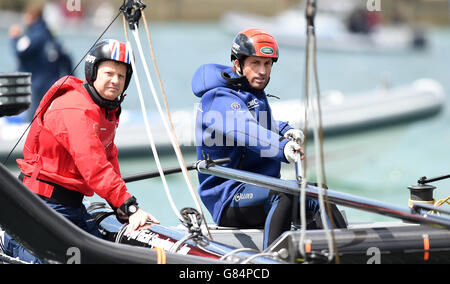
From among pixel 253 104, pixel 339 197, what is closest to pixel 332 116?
pixel 253 104

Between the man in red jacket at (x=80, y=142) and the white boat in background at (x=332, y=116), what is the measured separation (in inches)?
154

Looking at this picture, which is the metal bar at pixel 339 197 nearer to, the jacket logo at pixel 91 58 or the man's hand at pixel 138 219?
the man's hand at pixel 138 219

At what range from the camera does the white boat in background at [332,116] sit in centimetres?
746

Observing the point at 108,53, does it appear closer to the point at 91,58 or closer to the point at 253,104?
the point at 91,58

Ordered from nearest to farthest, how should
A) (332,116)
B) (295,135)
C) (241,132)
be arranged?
1. (241,132)
2. (295,135)
3. (332,116)

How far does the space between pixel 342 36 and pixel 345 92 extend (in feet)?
16.3

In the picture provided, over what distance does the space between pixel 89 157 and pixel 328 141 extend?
21.1ft

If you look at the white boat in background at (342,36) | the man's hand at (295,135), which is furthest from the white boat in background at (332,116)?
the white boat in background at (342,36)

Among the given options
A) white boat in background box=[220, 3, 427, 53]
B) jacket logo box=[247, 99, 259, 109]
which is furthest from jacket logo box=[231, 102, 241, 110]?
white boat in background box=[220, 3, 427, 53]

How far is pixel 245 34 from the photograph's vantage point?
3.23 m

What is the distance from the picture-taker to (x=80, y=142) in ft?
9.14

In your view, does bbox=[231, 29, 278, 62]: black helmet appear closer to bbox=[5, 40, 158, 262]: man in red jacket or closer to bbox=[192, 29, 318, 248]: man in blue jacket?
bbox=[192, 29, 318, 248]: man in blue jacket
